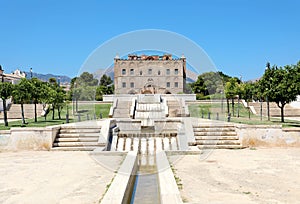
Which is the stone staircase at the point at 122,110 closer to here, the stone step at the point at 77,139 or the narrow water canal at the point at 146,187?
the stone step at the point at 77,139

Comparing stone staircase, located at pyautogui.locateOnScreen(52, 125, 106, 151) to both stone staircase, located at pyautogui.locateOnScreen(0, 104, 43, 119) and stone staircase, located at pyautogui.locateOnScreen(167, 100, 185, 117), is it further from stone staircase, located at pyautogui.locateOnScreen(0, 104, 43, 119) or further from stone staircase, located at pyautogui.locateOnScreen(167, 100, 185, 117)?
stone staircase, located at pyautogui.locateOnScreen(0, 104, 43, 119)

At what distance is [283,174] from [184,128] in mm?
5294

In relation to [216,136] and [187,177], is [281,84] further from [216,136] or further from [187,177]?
[187,177]

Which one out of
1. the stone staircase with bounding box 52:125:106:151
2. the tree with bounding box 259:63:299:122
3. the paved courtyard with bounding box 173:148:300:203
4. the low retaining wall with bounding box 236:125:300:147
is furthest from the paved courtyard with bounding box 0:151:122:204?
the tree with bounding box 259:63:299:122

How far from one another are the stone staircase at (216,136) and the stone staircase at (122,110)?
399 inches

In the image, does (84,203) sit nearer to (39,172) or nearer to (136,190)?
(136,190)

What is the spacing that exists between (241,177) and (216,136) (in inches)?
199

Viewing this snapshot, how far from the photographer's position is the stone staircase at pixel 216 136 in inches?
417

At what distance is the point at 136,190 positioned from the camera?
238 inches

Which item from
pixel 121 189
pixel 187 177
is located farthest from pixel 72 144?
pixel 121 189

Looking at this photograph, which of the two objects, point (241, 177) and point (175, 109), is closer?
point (241, 177)

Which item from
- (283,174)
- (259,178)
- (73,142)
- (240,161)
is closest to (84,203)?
(259,178)

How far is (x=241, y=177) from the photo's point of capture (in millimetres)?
6250

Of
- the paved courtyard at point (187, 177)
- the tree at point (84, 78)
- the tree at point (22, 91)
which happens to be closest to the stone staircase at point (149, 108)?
the tree at point (84, 78)
